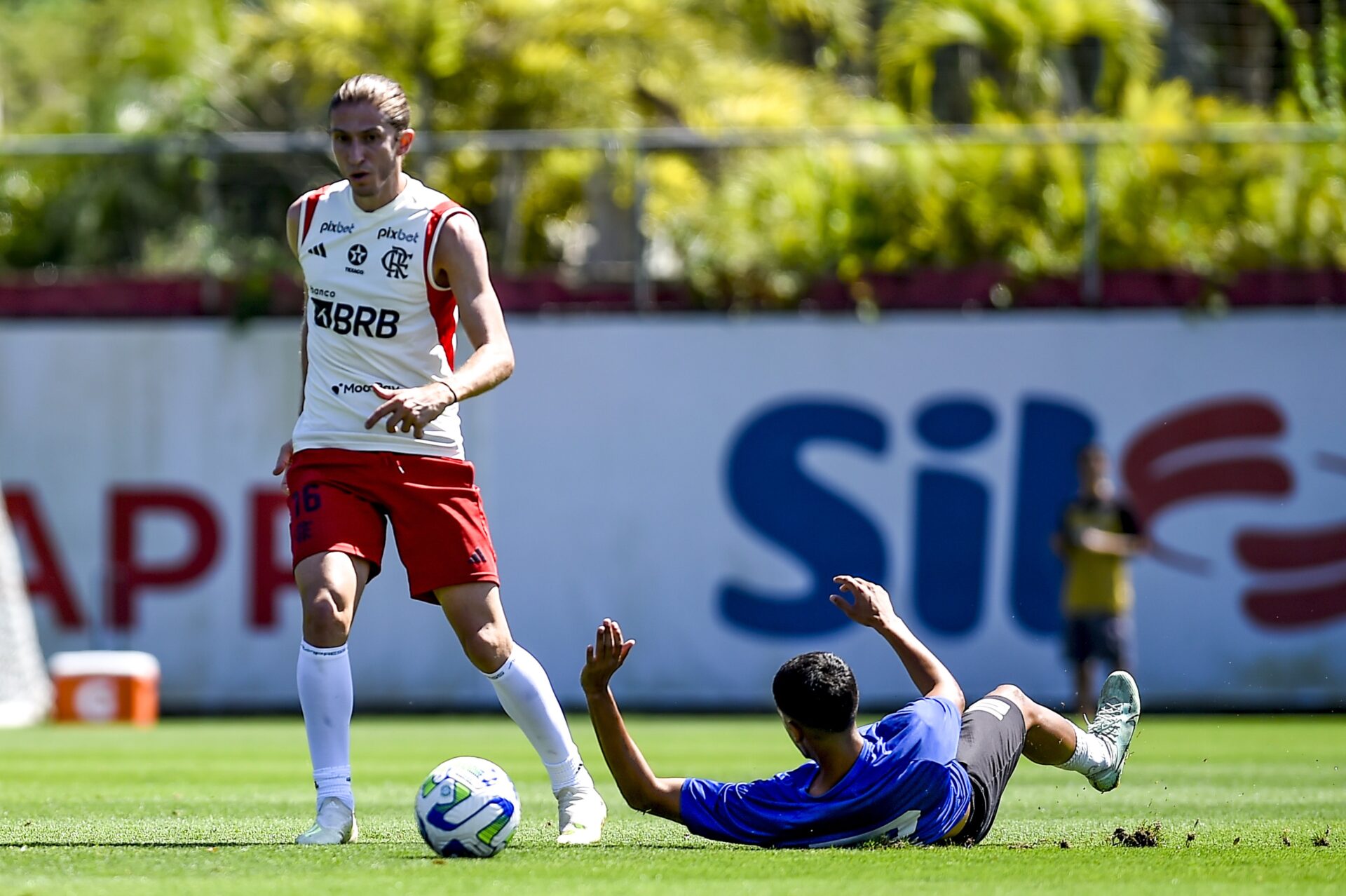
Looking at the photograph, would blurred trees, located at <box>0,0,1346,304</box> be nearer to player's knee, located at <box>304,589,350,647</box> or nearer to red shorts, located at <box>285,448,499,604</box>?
red shorts, located at <box>285,448,499,604</box>

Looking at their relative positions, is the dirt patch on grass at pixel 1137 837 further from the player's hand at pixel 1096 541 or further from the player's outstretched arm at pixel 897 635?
the player's hand at pixel 1096 541

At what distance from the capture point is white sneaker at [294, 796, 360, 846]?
625cm

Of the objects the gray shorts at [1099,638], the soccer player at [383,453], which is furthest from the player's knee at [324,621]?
the gray shorts at [1099,638]

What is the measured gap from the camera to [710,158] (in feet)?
57.6

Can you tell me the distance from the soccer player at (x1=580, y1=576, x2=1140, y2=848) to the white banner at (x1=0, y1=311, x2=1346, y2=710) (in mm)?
10462

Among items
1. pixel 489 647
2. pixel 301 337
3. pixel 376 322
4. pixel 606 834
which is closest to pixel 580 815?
pixel 606 834

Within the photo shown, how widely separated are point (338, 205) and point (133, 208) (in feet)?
40.2

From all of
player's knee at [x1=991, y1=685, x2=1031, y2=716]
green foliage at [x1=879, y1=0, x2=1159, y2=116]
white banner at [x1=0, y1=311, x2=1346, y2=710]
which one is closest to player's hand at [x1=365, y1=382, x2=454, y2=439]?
player's knee at [x1=991, y1=685, x2=1031, y2=716]

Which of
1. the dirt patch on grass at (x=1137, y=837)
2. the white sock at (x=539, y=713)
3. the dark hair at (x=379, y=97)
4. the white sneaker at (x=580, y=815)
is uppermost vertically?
the dark hair at (x=379, y=97)

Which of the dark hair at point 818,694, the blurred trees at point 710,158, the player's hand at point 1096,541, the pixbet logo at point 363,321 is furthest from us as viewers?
the blurred trees at point 710,158

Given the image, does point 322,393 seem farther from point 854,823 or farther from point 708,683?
point 708,683

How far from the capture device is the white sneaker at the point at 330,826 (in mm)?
6246

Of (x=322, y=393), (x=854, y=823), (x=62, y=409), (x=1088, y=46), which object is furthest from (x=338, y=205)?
(x=1088, y=46)

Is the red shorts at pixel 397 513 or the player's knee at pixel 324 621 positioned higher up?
the red shorts at pixel 397 513
